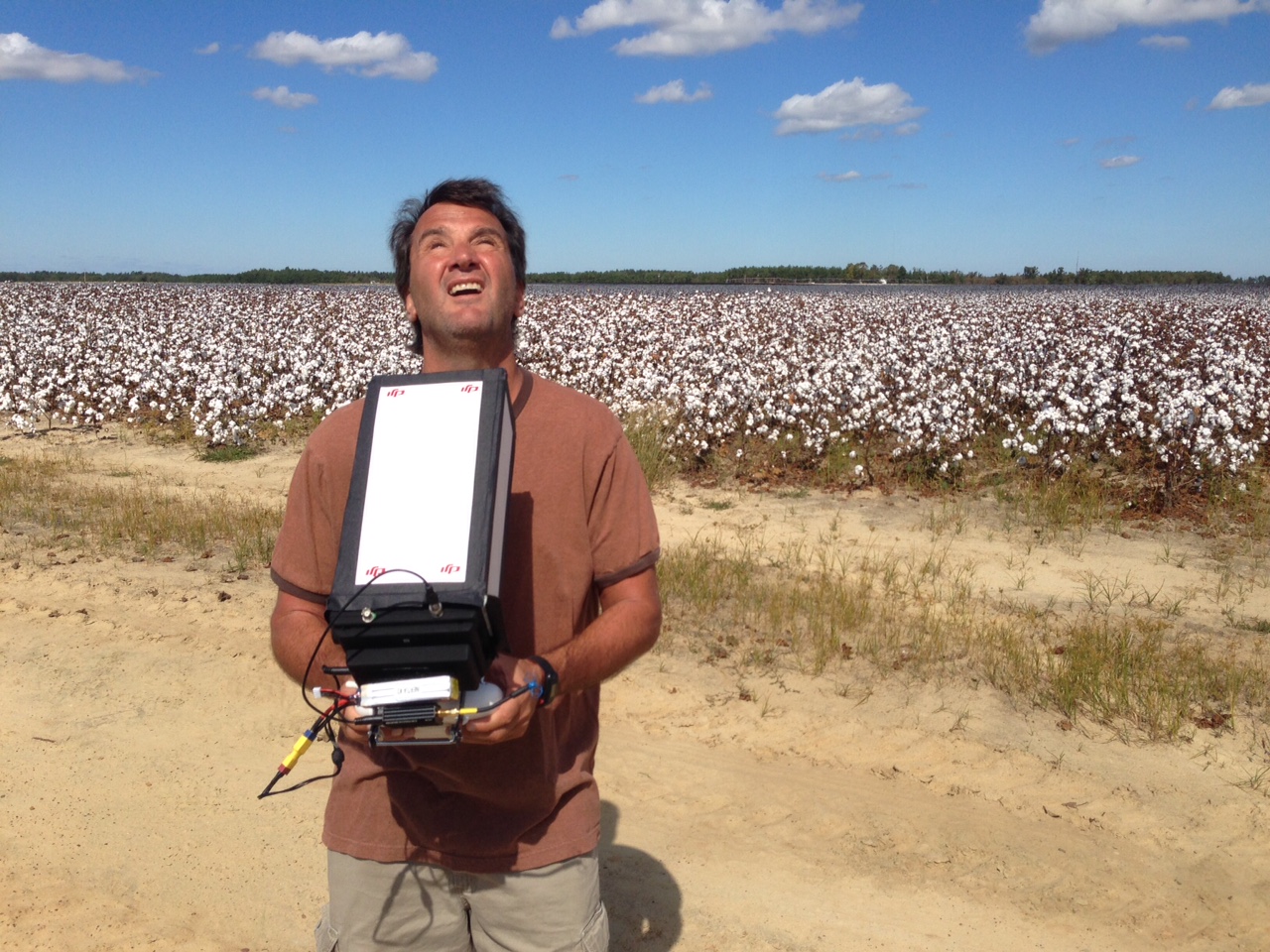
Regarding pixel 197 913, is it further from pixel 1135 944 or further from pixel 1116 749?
pixel 1116 749

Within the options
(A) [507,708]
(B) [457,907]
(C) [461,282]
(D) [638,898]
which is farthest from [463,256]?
(D) [638,898]

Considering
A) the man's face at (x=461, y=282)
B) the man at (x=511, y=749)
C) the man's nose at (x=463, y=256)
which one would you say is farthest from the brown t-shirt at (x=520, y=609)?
Result: the man's nose at (x=463, y=256)

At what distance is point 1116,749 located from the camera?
198 inches

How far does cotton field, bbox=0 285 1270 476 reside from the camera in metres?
10.8

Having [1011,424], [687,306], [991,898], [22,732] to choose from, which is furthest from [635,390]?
[687,306]

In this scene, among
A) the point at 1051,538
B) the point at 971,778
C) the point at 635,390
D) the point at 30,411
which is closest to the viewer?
the point at 971,778

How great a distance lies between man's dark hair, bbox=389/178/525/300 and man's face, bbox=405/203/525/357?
0.14 feet

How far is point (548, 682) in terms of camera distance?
202 centimetres

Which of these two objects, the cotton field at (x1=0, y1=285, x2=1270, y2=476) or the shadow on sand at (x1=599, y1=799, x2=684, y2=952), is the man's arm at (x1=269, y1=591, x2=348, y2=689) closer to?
the shadow on sand at (x1=599, y1=799, x2=684, y2=952)

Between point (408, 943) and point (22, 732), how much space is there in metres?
3.94

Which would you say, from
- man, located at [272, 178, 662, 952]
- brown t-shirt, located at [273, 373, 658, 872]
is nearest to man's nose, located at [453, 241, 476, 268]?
man, located at [272, 178, 662, 952]

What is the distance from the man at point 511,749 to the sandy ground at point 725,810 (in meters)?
1.74

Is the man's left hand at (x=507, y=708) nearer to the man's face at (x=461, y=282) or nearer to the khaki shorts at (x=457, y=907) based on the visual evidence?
the khaki shorts at (x=457, y=907)

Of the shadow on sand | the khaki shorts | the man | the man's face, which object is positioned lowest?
the shadow on sand
